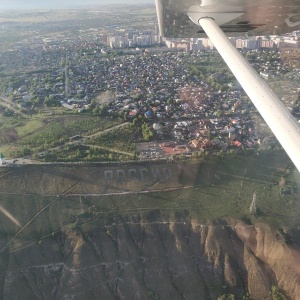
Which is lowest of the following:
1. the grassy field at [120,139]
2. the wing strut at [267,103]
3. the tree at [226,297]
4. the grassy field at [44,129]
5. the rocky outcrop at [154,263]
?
the tree at [226,297]

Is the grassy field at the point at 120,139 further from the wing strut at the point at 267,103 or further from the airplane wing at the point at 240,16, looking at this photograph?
the wing strut at the point at 267,103

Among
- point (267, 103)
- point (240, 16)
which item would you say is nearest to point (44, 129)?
point (240, 16)

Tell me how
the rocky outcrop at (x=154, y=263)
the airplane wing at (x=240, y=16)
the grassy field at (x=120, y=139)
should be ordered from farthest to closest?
the grassy field at (x=120, y=139) → the rocky outcrop at (x=154, y=263) → the airplane wing at (x=240, y=16)

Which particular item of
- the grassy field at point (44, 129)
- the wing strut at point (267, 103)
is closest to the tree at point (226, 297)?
the wing strut at point (267, 103)

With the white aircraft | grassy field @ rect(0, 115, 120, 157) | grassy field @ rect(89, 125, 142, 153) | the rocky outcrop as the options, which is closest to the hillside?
the rocky outcrop

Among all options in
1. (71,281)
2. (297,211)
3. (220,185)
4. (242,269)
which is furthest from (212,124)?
(71,281)

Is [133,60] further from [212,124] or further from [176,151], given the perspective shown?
[176,151]
